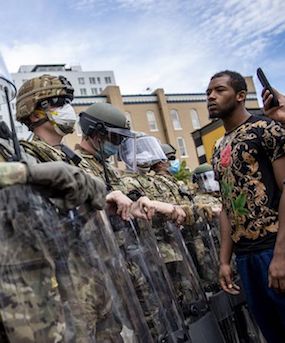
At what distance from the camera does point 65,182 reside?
133cm

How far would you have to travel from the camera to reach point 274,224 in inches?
100

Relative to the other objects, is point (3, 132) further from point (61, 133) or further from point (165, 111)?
point (165, 111)

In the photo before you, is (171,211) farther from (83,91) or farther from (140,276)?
(83,91)

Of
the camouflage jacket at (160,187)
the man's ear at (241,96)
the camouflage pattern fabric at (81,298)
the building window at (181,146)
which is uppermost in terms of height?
the building window at (181,146)

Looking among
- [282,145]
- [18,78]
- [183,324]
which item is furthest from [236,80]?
[18,78]

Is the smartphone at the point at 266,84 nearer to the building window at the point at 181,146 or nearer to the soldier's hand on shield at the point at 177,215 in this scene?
the soldier's hand on shield at the point at 177,215

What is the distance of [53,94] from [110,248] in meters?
1.36

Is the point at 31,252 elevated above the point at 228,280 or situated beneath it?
elevated above

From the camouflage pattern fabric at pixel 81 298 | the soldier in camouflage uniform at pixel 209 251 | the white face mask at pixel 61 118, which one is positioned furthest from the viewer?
the soldier in camouflage uniform at pixel 209 251

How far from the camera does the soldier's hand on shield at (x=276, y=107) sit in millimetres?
2400

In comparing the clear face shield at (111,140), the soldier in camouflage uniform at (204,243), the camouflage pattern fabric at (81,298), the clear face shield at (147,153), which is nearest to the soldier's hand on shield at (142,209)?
the camouflage pattern fabric at (81,298)

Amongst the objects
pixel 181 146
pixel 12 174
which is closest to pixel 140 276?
pixel 12 174

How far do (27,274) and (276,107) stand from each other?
5.46 ft

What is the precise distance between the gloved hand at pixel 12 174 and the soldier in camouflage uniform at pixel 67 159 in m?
0.22
